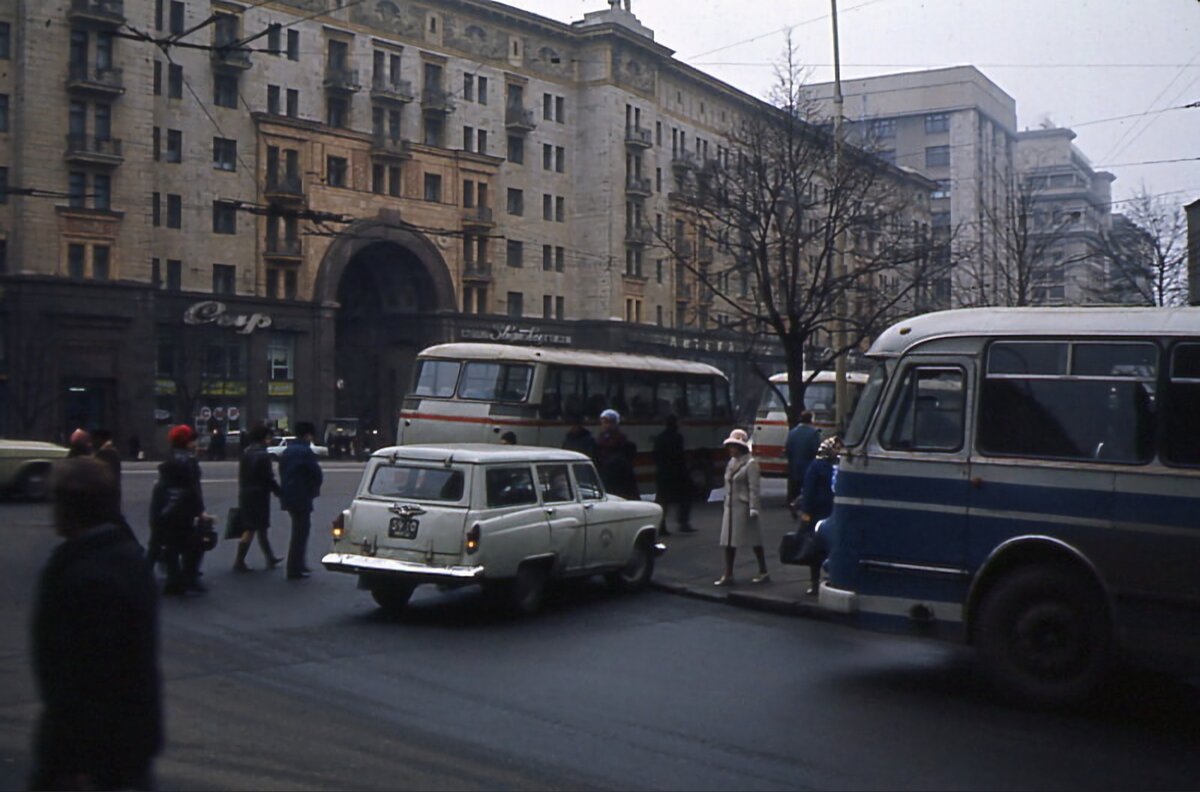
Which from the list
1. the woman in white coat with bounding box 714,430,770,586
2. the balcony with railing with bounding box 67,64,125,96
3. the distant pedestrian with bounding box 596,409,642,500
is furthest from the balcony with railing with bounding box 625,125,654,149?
the woman in white coat with bounding box 714,430,770,586

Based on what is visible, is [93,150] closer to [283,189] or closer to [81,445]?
[283,189]

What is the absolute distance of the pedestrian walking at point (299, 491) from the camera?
1517 centimetres

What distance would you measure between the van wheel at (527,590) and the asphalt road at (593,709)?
19 centimetres

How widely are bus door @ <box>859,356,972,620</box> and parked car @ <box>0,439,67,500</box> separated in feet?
63.3

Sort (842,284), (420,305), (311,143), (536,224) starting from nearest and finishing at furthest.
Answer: (842,284) → (311,143) → (420,305) → (536,224)

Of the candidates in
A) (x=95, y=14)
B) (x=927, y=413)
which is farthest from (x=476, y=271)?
A: (x=927, y=413)

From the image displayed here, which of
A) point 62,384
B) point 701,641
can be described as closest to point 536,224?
point 62,384

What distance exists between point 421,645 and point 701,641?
252cm

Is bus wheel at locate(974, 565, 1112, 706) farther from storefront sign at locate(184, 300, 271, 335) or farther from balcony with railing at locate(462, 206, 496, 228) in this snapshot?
balcony with railing at locate(462, 206, 496, 228)

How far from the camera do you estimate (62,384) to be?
51469 millimetres

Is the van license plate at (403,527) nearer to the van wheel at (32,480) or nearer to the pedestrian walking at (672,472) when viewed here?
the pedestrian walking at (672,472)

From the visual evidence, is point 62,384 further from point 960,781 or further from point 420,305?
point 960,781

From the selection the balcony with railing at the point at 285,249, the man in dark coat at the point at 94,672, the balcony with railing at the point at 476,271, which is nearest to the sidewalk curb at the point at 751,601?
the man in dark coat at the point at 94,672

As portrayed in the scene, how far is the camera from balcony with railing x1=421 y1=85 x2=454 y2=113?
63.2 meters
